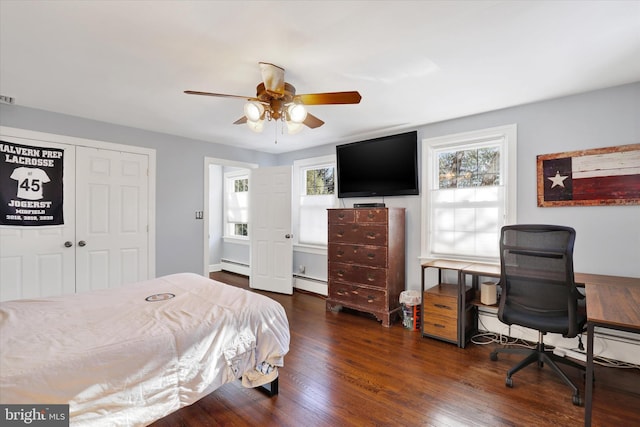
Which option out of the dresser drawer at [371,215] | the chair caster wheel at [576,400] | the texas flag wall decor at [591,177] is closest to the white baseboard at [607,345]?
the chair caster wheel at [576,400]

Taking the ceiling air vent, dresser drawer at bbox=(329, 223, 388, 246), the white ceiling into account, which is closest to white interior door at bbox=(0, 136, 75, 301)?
the ceiling air vent

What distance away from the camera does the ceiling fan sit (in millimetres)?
2076

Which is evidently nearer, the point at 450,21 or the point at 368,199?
the point at 450,21

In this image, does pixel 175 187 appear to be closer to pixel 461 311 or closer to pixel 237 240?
pixel 237 240

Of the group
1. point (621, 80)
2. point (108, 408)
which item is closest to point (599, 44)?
point (621, 80)

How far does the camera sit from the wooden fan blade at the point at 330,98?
2025 millimetres

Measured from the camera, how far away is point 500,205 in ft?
10.2

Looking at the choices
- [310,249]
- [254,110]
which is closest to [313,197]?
[310,249]

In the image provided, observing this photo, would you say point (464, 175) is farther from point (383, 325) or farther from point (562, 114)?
point (383, 325)

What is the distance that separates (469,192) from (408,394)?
7.34 ft

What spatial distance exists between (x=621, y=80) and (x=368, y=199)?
2693mm

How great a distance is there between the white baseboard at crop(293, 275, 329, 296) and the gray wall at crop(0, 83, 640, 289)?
4.58ft

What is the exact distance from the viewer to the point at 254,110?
2102 mm

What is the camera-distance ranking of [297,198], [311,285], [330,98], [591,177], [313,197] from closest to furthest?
[330,98], [591,177], [311,285], [313,197], [297,198]
